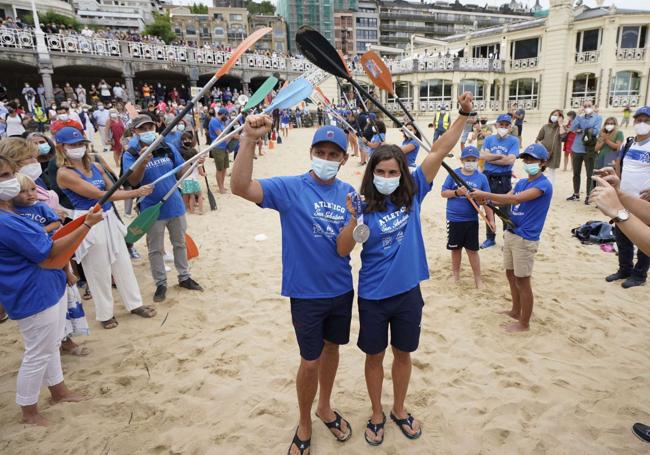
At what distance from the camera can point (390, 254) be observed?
243 centimetres

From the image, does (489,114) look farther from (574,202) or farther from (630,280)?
(630,280)

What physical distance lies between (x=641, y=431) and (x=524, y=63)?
118ft

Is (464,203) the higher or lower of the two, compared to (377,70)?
lower

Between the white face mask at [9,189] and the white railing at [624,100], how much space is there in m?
35.8

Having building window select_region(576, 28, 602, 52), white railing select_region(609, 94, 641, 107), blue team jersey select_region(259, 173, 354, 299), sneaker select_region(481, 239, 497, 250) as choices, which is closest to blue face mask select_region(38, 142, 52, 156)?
blue team jersey select_region(259, 173, 354, 299)

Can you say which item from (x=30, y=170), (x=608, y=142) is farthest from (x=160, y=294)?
(x=608, y=142)

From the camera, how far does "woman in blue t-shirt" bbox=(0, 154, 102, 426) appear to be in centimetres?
251

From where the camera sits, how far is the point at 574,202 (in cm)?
871

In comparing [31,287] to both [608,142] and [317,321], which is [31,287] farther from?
[608,142]

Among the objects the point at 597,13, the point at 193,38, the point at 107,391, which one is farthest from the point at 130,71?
the point at 193,38

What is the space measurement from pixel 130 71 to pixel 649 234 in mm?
30259

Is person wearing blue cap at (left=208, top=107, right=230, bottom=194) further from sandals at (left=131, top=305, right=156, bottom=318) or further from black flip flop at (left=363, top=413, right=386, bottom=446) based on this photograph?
black flip flop at (left=363, top=413, right=386, bottom=446)

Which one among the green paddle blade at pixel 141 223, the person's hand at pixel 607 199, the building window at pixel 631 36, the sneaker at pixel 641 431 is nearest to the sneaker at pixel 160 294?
the green paddle blade at pixel 141 223

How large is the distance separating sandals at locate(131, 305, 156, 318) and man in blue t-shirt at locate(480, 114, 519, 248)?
488 centimetres
